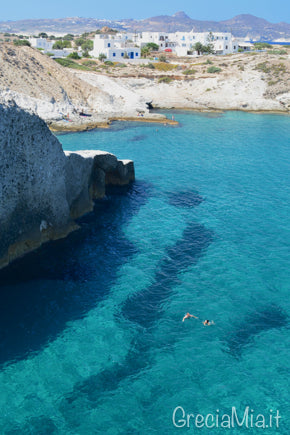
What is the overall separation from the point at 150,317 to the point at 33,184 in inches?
509

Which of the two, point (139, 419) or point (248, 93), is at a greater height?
point (248, 93)

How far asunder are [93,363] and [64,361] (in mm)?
1472

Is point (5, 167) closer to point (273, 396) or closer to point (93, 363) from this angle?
point (93, 363)

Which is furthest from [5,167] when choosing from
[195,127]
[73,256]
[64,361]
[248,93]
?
[248,93]

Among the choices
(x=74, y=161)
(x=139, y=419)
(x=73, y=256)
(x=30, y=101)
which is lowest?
(x=139, y=419)

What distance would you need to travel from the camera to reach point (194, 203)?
4191cm

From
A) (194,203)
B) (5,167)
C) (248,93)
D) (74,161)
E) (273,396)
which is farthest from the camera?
(248,93)

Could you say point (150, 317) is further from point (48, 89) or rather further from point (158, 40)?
point (158, 40)

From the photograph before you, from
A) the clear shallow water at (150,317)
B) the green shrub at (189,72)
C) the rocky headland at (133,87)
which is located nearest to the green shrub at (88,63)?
the rocky headland at (133,87)

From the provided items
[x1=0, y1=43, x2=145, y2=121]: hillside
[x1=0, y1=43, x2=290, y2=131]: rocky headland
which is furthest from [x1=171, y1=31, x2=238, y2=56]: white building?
[x1=0, y1=43, x2=145, y2=121]: hillside

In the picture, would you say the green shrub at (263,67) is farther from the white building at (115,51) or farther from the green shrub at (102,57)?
the green shrub at (102,57)

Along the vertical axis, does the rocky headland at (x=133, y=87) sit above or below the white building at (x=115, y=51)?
below

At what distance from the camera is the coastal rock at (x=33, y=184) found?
27.5 m

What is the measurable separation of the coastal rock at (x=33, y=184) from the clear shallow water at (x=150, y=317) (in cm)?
137
